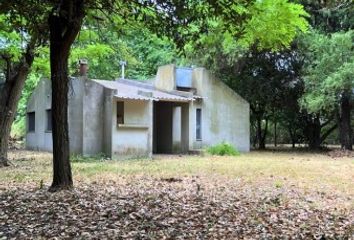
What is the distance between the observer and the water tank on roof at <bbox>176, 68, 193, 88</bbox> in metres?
26.9

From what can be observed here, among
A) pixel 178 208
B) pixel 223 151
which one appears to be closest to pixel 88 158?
pixel 223 151

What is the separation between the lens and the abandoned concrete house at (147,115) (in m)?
21.6

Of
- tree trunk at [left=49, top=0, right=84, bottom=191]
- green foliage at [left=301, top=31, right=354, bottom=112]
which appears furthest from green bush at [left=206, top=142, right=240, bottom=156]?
tree trunk at [left=49, top=0, right=84, bottom=191]

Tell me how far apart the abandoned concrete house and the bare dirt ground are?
809 cm

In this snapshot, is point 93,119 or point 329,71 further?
point 329,71

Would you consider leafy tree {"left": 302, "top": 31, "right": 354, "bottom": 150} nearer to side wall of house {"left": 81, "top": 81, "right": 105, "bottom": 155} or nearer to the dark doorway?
the dark doorway

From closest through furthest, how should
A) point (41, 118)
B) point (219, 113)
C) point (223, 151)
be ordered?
point (223, 151) < point (41, 118) < point (219, 113)

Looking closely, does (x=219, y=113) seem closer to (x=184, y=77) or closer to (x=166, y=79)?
(x=184, y=77)

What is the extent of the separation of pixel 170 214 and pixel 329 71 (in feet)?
62.3

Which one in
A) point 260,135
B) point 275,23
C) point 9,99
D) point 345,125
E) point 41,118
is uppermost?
point 275,23

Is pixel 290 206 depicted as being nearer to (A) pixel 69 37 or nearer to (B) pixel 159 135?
(A) pixel 69 37

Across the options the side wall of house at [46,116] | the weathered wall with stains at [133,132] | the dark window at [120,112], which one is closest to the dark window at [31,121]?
the side wall of house at [46,116]

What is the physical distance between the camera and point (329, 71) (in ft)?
80.7

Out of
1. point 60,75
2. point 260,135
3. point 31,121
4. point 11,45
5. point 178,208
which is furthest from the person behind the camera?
point 260,135
